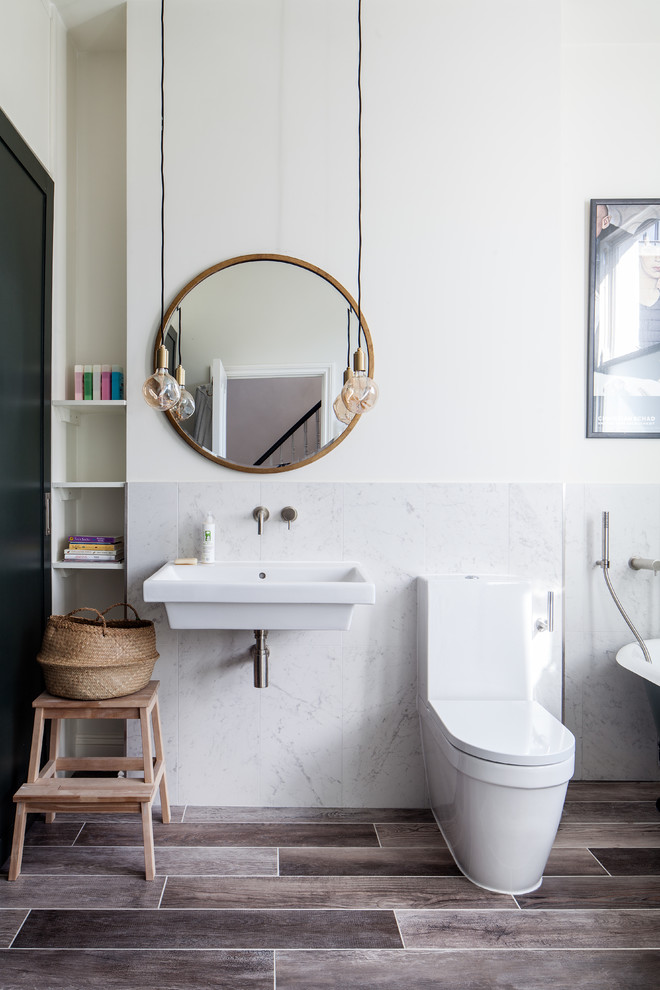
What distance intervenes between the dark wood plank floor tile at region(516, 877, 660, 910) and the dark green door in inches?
63.1

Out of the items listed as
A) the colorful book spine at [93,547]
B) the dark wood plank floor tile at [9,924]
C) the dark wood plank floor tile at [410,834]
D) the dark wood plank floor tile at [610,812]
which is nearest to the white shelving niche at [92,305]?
the colorful book spine at [93,547]

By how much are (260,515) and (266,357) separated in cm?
58

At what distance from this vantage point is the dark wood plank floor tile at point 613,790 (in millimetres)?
2221

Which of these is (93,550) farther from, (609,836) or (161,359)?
(609,836)

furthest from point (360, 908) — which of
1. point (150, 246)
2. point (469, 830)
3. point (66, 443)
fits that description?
point (150, 246)

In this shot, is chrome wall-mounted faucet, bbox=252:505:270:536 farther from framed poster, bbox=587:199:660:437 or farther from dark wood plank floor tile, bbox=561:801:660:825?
dark wood plank floor tile, bbox=561:801:660:825

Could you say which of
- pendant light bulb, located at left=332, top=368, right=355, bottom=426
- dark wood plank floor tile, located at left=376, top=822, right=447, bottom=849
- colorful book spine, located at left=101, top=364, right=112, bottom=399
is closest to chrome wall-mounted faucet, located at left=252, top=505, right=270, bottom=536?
pendant light bulb, located at left=332, top=368, right=355, bottom=426

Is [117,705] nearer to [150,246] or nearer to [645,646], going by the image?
[150,246]

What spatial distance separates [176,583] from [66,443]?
3.09ft

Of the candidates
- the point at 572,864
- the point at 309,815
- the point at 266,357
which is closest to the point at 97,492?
the point at 266,357

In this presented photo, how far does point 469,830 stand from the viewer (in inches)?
66.0

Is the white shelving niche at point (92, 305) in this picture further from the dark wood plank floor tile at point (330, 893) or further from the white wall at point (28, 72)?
the dark wood plank floor tile at point (330, 893)

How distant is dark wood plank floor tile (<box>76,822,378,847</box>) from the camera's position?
6.23 feet

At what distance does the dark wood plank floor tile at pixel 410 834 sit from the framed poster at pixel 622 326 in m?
1.61
